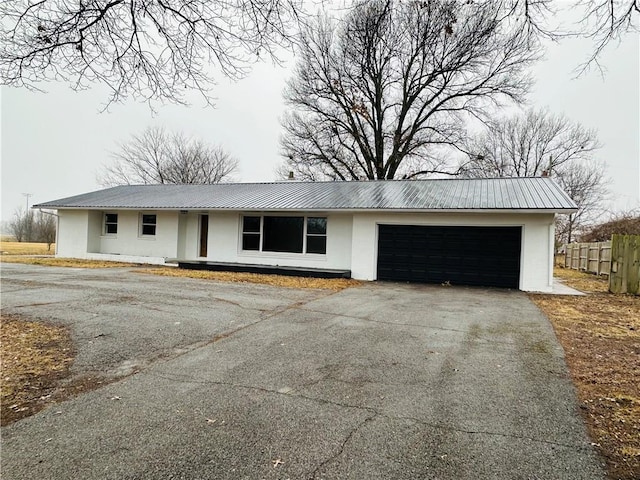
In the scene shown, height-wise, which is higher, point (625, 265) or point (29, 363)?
point (625, 265)

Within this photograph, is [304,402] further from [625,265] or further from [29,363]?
[625,265]

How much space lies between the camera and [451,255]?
12273 millimetres

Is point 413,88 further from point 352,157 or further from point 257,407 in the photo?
point 257,407

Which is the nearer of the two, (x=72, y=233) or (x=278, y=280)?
(x=278, y=280)

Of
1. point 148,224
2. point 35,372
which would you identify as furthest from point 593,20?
point 148,224

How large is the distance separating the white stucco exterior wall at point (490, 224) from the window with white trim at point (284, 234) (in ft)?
5.23

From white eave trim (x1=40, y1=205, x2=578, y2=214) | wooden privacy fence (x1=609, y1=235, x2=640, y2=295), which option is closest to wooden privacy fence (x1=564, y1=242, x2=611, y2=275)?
wooden privacy fence (x1=609, y1=235, x2=640, y2=295)

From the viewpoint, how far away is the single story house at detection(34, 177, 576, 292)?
11.6 m

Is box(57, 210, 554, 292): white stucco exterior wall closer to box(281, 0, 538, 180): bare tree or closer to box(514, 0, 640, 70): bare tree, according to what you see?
box(514, 0, 640, 70): bare tree

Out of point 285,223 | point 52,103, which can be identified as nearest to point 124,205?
point 285,223

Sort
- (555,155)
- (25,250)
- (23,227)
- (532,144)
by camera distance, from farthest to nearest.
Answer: (23,227) → (532,144) → (555,155) → (25,250)

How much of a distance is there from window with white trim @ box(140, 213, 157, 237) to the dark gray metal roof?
26.9 inches

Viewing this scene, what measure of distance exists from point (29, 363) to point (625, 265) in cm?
1417

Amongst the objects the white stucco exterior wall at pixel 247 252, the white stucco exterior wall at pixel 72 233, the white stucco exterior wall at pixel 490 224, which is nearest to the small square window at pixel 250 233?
the white stucco exterior wall at pixel 247 252
